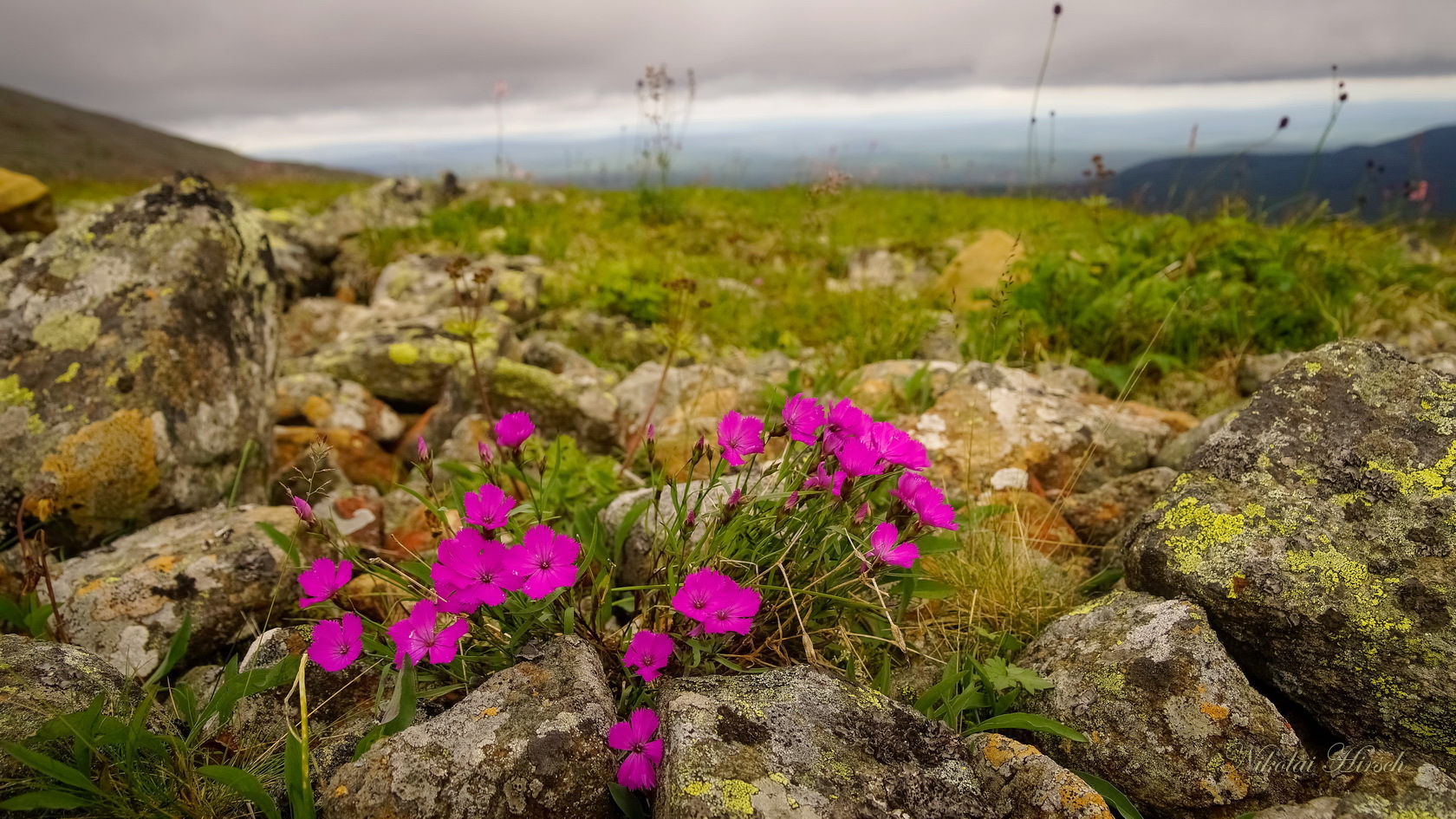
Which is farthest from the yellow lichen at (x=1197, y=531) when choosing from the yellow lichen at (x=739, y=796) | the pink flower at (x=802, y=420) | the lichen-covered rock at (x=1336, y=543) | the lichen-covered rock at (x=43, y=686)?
the lichen-covered rock at (x=43, y=686)

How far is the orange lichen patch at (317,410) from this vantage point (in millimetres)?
4746

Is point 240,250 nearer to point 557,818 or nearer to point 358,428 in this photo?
point 358,428

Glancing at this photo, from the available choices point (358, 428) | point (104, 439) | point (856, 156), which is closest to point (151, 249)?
point (104, 439)

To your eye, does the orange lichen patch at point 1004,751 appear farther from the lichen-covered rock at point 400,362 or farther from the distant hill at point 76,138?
the distant hill at point 76,138

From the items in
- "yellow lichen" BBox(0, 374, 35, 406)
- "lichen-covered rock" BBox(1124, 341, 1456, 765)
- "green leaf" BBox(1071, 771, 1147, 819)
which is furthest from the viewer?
"yellow lichen" BBox(0, 374, 35, 406)

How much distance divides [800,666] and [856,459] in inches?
21.9

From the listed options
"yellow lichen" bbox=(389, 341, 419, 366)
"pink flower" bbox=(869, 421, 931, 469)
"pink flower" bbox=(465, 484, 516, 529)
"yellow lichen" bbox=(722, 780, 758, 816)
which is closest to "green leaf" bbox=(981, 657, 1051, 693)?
"pink flower" bbox=(869, 421, 931, 469)

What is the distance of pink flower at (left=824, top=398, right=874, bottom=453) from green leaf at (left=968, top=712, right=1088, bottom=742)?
81 cm

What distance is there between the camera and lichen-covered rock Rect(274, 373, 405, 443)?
15.7 feet

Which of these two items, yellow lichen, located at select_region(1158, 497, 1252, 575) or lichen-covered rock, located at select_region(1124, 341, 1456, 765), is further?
yellow lichen, located at select_region(1158, 497, 1252, 575)

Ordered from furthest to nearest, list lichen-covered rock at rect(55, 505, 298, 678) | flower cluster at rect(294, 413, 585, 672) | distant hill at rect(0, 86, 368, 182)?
distant hill at rect(0, 86, 368, 182)
lichen-covered rock at rect(55, 505, 298, 678)
flower cluster at rect(294, 413, 585, 672)

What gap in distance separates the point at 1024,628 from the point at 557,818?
164cm

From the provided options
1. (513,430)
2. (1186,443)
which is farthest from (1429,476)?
Result: (513,430)

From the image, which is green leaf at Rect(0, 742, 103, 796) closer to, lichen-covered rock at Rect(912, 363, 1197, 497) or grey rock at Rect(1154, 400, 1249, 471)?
lichen-covered rock at Rect(912, 363, 1197, 497)
